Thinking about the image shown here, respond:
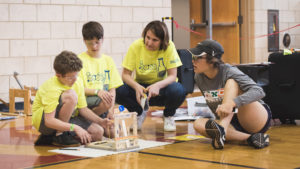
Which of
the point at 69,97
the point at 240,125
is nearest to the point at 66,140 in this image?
the point at 69,97

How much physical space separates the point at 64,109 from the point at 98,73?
0.53 meters

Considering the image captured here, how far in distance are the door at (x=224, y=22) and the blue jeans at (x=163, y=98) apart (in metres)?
3.86

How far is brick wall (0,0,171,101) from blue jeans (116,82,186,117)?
177 centimetres

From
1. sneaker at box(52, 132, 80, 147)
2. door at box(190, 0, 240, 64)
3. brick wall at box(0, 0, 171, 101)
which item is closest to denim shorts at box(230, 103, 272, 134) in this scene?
sneaker at box(52, 132, 80, 147)

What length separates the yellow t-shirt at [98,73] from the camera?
3.20m

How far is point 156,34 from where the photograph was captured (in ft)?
10.8

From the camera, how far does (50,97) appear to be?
273cm

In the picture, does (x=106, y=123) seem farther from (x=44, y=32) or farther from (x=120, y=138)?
(x=44, y=32)

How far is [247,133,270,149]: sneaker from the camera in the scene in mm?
2594

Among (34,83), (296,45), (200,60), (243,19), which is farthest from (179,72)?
(296,45)

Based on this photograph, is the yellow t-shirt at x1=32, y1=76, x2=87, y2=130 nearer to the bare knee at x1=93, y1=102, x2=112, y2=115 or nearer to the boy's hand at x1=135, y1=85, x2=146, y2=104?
the bare knee at x1=93, y1=102, x2=112, y2=115

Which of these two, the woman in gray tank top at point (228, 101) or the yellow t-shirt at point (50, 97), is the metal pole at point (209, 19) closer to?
the woman in gray tank top at point (228, 101)

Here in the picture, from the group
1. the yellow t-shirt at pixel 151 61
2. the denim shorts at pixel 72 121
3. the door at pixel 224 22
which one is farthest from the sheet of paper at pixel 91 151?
the door at pixel 224 22

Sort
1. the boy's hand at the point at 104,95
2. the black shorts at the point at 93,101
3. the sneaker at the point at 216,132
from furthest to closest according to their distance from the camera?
the black shorts at the point at 93,101 → the boy's hand at the point at 104,95 → the sneaker at the point at 216,132
